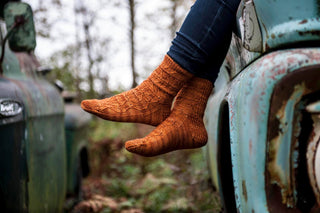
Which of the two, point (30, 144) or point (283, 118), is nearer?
point (283, 118)

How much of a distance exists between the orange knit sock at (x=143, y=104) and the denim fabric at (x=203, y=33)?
0.13m

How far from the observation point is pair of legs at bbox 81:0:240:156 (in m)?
1.18

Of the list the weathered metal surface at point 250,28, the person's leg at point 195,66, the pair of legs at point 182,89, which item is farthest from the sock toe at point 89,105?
the weathered metal surface at point 250,28

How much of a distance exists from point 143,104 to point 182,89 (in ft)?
0.66

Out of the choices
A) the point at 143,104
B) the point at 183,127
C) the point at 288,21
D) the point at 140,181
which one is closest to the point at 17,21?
the point at 143,104

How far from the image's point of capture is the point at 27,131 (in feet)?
5.02

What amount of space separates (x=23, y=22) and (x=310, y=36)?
1.66 meters

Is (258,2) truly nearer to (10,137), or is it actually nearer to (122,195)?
(10,137)

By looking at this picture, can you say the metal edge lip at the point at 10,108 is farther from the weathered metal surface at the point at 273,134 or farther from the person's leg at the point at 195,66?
the weathered metal surface at the point at 273,134

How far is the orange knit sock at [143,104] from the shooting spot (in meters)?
1.34

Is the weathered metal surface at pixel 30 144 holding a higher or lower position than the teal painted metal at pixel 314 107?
lower

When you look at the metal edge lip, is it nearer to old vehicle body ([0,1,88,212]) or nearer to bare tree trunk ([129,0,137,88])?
old vehicle body ([0,1,88,212])

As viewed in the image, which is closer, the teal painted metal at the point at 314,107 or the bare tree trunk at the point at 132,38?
the teal painted metal at the point at 314,107

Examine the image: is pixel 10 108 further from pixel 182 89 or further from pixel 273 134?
pixel 273 134
